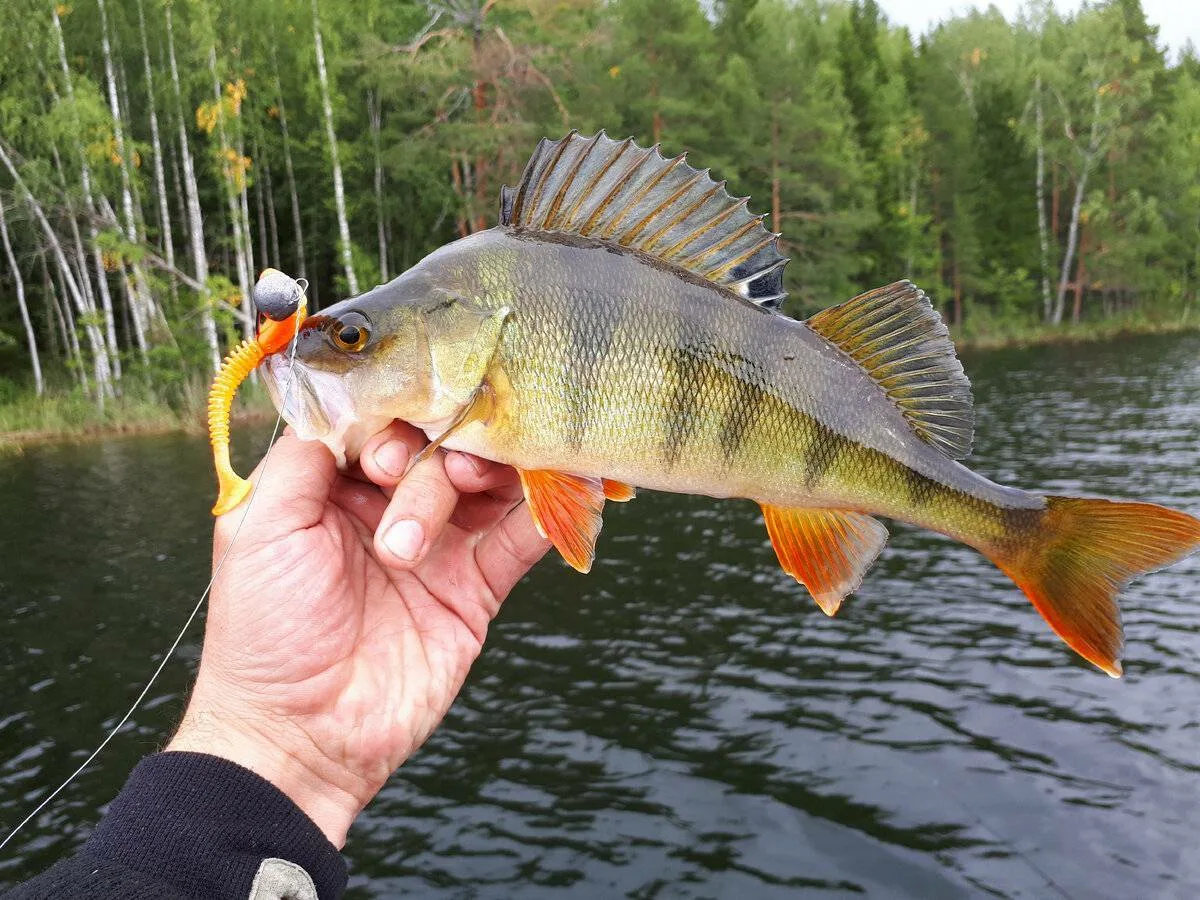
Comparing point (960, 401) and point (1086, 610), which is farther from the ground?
point (960, 401)

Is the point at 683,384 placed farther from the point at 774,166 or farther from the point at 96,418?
the point at 774,166

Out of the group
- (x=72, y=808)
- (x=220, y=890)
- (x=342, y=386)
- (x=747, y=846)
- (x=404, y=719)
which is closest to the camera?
(x=220, y=890)

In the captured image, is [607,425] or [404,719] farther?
[404,719]

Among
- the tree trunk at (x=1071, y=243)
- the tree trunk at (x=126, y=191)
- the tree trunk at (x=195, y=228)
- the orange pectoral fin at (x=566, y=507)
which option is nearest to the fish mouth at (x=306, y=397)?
the orange pectoral fin at (x=566, y=507)

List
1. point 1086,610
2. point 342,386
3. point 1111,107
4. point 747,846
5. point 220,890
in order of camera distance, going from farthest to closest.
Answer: point 1111,107
point 747,846
point 1086,610
point 342,386
point 220,890

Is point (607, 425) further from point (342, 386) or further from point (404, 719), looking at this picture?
point (404, 719)

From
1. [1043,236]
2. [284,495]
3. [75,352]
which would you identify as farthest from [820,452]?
[1043,236]

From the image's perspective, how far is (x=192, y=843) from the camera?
219 centimetres

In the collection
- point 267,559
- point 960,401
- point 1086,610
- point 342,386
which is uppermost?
point 342,386

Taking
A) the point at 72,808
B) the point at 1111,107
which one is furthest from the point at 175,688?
the point at 1111,107

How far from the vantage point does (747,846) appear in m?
6.53

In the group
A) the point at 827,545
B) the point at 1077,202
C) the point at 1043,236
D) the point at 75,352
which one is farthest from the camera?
the point at 1043,236

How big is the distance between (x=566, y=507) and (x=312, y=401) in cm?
76

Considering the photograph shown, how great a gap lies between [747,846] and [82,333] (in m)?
31.2
